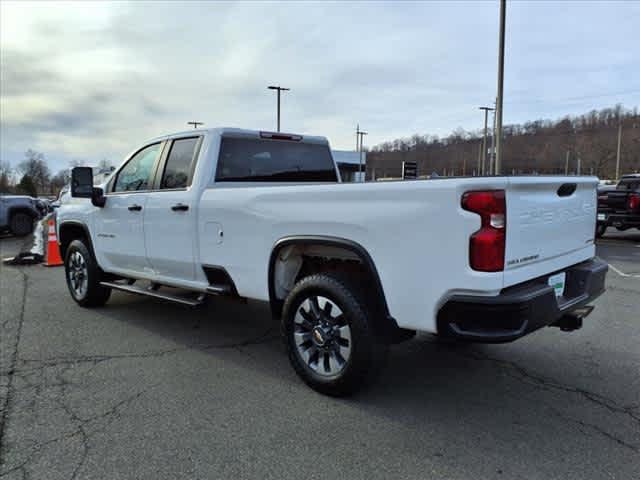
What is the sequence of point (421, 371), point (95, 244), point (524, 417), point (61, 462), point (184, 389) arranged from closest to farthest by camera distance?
point (61, 462), point (524, 417), point (184, 389), point (421, 371), point (95, 244)

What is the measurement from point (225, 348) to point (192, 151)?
188 cm

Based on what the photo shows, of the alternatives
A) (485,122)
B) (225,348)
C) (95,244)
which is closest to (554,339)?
(225,348)

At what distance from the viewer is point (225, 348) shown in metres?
4.77

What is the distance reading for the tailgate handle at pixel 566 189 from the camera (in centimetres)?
341

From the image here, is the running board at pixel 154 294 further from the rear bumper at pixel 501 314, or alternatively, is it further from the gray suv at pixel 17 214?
the gray suv at pixel 17 214

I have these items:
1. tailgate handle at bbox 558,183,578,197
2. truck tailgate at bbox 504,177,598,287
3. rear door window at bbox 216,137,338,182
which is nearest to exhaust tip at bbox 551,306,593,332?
truck tailgate at bbox 504,177,598,287

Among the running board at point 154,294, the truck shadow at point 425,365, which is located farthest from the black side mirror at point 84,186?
the truck shadow at point 425,365

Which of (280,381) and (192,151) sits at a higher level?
(192,151)

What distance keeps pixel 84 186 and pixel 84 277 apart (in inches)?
50.5

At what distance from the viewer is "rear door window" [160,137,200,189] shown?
482cm

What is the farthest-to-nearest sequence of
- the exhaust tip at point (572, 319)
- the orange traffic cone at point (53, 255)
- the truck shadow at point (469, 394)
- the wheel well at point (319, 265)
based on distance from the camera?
the orange traffic cone at point (53, 255) → the exhaust tip at point (572, 319) → the wheel well at point (319, 265) → the truck shadow at point (469, 394)

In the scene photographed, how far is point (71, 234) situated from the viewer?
6.66 m

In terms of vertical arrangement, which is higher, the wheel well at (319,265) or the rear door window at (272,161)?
the rear door window at (272,161)

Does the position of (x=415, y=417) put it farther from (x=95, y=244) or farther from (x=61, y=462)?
(x=95, y=244)
